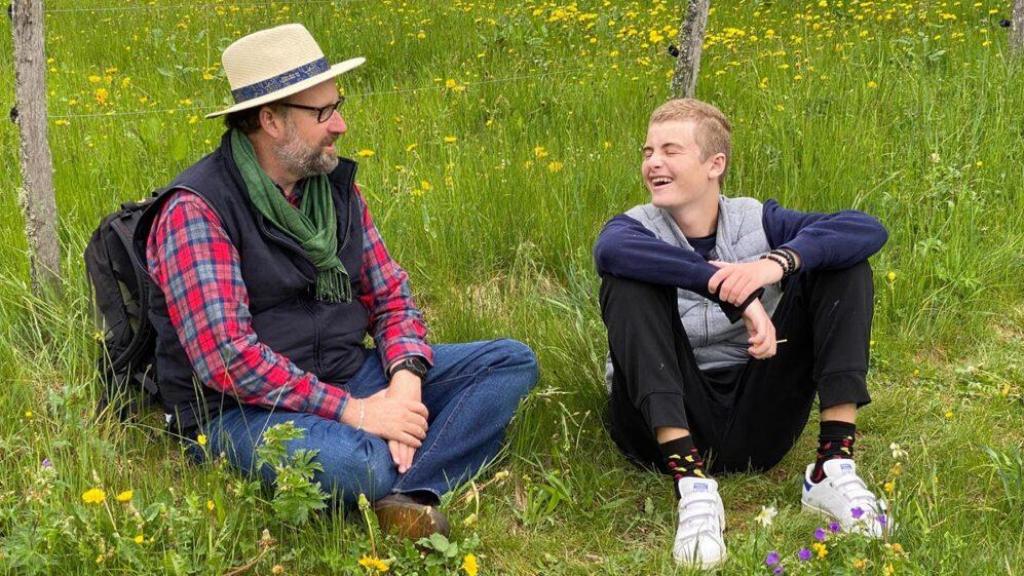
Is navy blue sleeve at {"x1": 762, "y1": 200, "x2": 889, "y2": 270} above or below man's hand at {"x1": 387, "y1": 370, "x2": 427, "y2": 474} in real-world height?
above

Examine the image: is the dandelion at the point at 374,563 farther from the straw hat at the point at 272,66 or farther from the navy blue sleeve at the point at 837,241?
the navy blue sleeve at the point at 837,241

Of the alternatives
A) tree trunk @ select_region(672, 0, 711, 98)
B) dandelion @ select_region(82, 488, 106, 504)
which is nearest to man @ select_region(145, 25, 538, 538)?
dandelion @ select_region(82, 488, 106, 504)

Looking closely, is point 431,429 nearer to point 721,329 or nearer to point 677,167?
point 721,329

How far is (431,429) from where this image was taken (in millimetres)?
3113

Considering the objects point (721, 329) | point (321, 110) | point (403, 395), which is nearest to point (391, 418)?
point (403, 395)

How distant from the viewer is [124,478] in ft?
9.23

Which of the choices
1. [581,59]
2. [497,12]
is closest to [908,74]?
[581,59]

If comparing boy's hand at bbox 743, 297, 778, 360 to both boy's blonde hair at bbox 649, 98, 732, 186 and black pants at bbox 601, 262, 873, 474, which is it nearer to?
black pants at bbox 601, 262, 873, 474

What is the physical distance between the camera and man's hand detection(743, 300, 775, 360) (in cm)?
290

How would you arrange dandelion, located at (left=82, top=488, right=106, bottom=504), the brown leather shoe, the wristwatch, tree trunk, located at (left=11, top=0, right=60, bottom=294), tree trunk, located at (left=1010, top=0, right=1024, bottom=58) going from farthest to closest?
tree trunk, located at (left=1010, top=0, right=1024, bottom=58) < tree trunk, located at (left=11, top=0, right=60, bottom=294) < the wristwatch < the brown leather shoe < dandelion, located at (left=82, top=488, right=106, bottom=504)

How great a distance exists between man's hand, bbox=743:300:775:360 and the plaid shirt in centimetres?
113

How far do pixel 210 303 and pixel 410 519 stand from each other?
0.76 meters

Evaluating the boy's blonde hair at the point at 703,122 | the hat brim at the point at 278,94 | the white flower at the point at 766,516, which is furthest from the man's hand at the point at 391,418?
the boy's blonde hair at the point at 703,122

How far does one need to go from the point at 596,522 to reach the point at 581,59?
4202 mm
